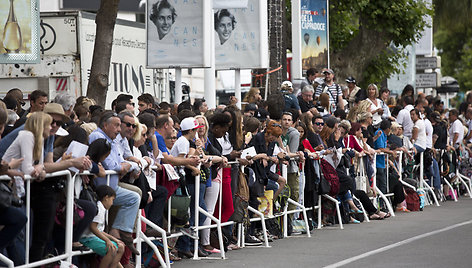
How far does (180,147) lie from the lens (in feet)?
43.9

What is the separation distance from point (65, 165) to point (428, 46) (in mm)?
30211

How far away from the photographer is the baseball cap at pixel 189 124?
13.5 m

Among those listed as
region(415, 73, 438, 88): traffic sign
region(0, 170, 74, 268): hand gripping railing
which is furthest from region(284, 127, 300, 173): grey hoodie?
region(415, 73, 438, 88): traffic sign

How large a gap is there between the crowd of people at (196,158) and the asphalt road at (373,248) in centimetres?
48

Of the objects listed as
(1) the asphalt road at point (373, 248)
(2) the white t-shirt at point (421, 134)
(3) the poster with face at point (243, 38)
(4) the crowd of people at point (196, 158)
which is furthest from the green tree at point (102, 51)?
(2) the white t-shirt at point (421, 134)

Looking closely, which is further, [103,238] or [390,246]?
[390,246]

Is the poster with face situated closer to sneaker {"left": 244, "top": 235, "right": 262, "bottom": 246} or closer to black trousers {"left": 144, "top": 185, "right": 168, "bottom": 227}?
sneaker {"left": 244, "top": 235, "right": 262, "bottom": 246}

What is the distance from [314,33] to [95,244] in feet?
48.6

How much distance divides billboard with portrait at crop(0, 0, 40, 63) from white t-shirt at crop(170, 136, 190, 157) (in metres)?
3.52

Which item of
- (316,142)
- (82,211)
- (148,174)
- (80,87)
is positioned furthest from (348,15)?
(82,211)

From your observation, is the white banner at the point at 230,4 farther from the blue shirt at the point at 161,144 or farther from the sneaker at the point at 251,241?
the blue shirt at the point at 161,144

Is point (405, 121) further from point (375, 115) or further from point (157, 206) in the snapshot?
point (157, 206)

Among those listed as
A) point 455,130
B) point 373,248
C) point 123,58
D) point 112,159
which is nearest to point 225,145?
point 373,248

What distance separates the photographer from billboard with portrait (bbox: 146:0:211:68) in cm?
1850
